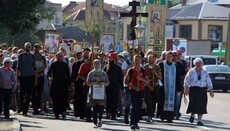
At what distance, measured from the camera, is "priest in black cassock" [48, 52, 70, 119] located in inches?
901

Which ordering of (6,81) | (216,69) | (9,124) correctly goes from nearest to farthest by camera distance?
(9,124) < (6,81) < (216,69)

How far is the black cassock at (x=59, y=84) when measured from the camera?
75.1ft

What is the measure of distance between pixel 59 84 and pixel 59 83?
0.09 ft

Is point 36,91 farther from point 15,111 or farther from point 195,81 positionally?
point 195,81

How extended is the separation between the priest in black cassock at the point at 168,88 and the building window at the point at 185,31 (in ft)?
287

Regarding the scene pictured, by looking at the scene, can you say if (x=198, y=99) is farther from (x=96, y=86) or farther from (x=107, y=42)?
(x=107, y=42)

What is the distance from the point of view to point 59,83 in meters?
23.0

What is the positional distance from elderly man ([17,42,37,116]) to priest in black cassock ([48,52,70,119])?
527 millimetres

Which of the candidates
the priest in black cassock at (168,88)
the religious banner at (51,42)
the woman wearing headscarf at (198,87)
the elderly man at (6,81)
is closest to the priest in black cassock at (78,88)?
the elderly man at (6,81)

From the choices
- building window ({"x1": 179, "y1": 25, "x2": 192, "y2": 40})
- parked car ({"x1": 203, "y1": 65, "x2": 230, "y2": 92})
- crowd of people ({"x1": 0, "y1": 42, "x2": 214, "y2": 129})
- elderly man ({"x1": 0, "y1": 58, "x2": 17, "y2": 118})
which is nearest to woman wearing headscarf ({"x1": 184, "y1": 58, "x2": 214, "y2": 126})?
crowd of people ({"x1": 0, "y1": 42, "x2": 214, "y2": 129})

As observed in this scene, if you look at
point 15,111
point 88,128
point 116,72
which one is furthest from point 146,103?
point 15,111

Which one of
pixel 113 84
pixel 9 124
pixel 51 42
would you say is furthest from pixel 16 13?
pixel 51 42

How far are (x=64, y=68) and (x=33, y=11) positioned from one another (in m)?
2.67

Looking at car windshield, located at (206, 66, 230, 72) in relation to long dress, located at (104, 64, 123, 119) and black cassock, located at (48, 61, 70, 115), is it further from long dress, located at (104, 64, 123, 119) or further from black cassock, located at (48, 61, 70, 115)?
black cassock, located at (48, 61, 70, 115)
